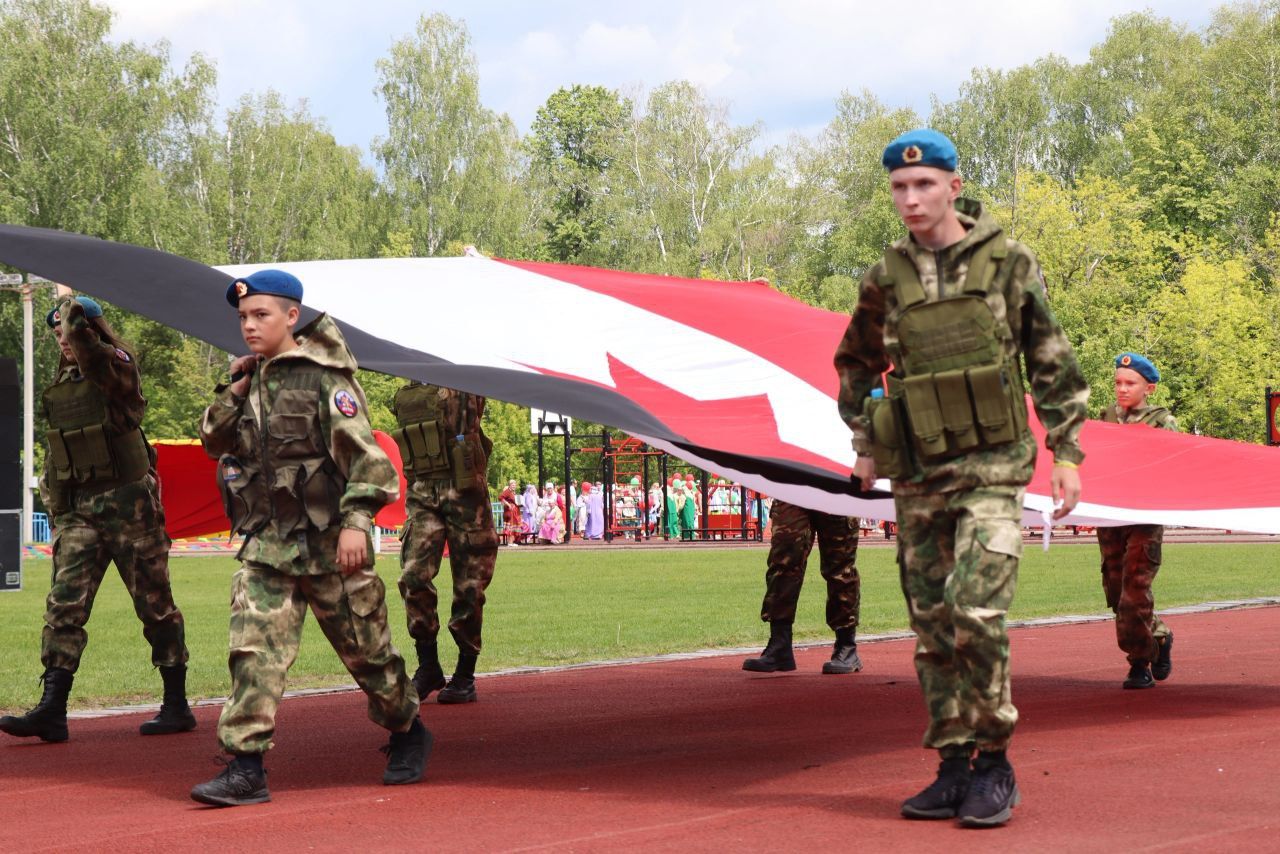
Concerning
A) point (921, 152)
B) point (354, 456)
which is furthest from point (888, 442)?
point (354, 456)

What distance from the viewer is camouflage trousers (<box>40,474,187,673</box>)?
24.6ft

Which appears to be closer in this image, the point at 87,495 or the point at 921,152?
the point at 921,152

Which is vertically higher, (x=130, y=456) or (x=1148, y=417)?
(x=1148, y=417)

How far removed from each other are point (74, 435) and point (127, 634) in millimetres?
6863

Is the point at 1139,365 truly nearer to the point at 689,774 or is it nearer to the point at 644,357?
the point at 644,357

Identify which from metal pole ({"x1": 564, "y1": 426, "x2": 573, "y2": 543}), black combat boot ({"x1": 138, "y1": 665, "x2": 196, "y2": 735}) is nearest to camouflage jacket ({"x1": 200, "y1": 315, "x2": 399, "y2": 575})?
black combat boot ({"x1": 138, "y1": 665, "x2": 196, "y2": 735})

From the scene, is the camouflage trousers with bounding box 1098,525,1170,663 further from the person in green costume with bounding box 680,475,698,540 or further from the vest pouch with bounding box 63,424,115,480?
the person in green costume with bounding box 680,475,698,540

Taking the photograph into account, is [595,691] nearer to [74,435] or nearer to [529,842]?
[74,435]

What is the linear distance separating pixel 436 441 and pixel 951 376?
4320 mm

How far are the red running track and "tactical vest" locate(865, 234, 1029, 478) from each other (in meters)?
1.12

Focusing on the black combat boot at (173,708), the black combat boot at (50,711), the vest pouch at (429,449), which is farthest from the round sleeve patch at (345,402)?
the vest pouch at (429,449)

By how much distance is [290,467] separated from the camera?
5820 millimetres

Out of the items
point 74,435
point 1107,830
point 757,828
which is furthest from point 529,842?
point 74,435

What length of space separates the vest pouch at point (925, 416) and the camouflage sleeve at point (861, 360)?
262 millimetres
